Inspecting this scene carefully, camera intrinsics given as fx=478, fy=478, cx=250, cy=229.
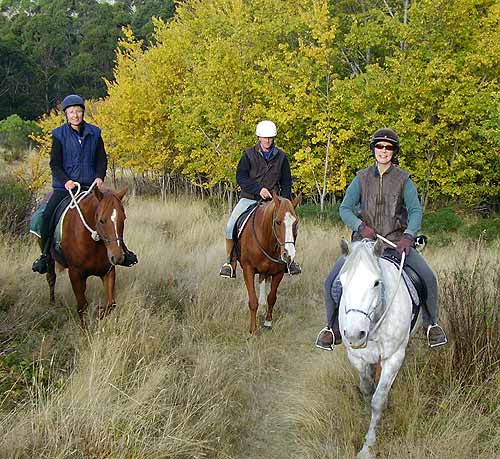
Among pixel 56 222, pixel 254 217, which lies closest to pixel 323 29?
pixel 254 217

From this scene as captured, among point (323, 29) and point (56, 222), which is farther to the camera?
point (323, 29)

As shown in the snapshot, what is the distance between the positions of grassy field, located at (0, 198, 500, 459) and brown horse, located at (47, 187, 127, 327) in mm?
369

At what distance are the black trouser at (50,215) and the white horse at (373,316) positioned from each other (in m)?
3.93

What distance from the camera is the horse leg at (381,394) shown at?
3654mm

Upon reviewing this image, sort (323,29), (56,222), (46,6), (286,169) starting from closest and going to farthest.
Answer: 1. (56,222)
2. (286,169)
3. (323,29)
4. (46,6)

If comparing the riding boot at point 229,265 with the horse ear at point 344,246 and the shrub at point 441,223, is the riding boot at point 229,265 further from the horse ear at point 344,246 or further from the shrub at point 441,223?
the shrub at point 441,223

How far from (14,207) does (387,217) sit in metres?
7.32

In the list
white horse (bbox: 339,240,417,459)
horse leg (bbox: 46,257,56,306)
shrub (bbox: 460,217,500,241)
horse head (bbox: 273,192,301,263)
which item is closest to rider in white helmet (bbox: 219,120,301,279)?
horse head (bbox: 273,192,301,263)

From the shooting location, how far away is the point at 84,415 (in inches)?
132

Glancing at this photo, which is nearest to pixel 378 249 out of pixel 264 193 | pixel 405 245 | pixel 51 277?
pixel 405 245

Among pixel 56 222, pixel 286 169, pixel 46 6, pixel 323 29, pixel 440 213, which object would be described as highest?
pixel 46 6

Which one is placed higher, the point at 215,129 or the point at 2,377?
the point at 215,129

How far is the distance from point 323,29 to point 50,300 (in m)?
10.4

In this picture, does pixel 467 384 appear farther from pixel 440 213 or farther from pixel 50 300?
pixel 440 213
